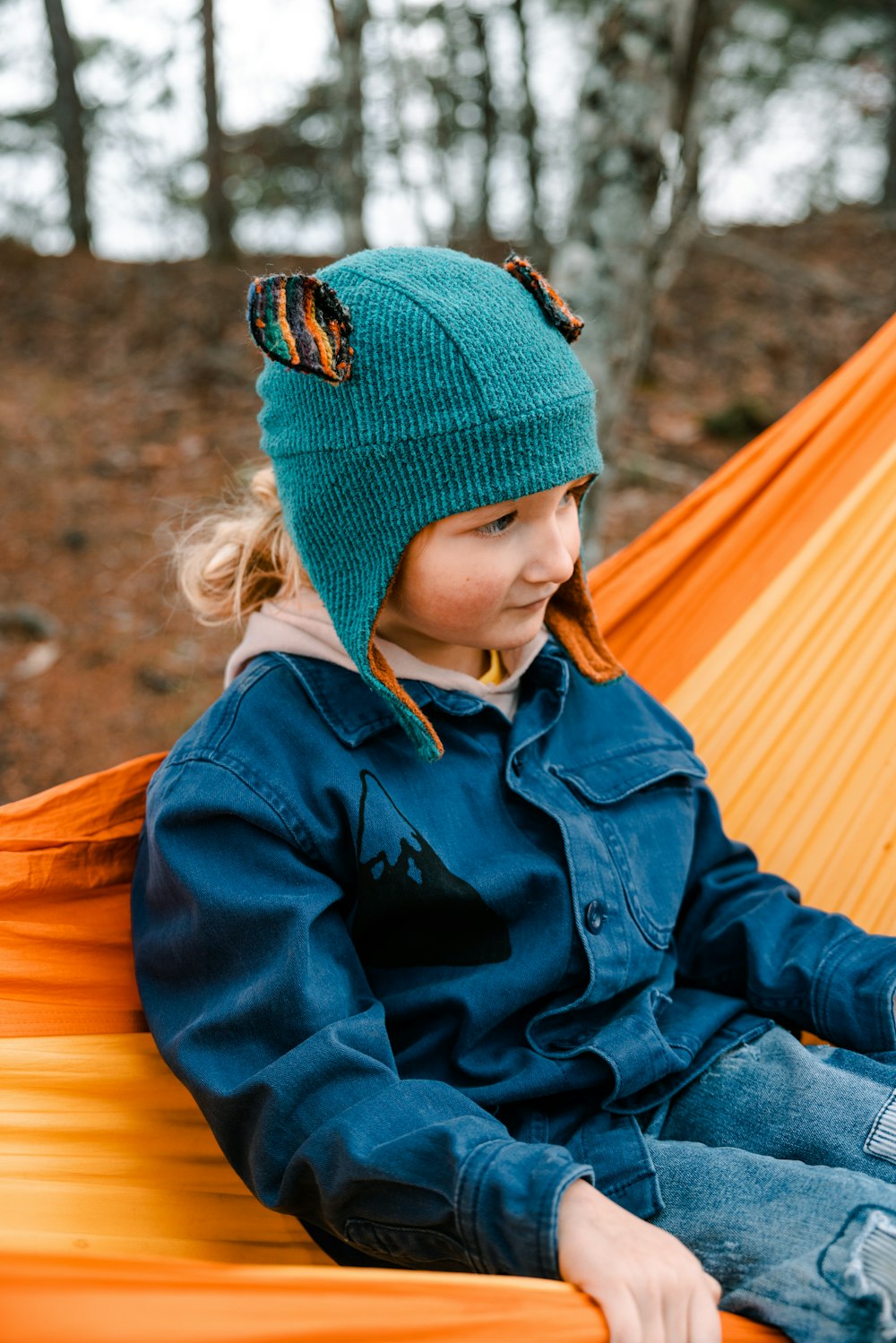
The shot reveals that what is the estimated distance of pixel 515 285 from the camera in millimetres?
1256

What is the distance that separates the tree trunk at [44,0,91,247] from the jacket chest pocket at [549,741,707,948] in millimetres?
7564

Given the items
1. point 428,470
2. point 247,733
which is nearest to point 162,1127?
point 247,733

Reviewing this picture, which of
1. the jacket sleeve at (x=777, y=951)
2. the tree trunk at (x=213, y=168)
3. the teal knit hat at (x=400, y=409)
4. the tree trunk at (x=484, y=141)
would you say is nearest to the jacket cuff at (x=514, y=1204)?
the teal knit hat at (x=400, y=409)

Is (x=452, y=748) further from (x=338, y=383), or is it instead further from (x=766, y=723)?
(x=766, y=723)

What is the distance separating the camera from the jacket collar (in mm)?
1247

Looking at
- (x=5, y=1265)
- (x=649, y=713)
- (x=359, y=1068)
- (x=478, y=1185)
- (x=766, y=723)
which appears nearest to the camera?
(x=5, y=1265)

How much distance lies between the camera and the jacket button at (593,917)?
1.26m

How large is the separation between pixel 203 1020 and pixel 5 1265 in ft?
1.15

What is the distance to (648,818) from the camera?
1411 mm

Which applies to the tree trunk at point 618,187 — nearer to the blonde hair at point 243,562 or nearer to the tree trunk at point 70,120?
the blonde hair at point 243,562

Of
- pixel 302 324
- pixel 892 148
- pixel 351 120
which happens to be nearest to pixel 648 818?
pixel 302 324

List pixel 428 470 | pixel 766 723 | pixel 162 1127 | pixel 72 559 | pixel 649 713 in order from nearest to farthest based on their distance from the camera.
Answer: pixel 428 470
pixel 162 1127
pixel 649 713
pixel 766 723
pixel 72 559

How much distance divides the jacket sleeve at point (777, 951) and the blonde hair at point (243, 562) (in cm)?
62

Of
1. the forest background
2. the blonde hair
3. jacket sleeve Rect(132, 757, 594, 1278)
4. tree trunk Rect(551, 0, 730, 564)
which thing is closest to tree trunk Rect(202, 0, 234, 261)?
the forest background
